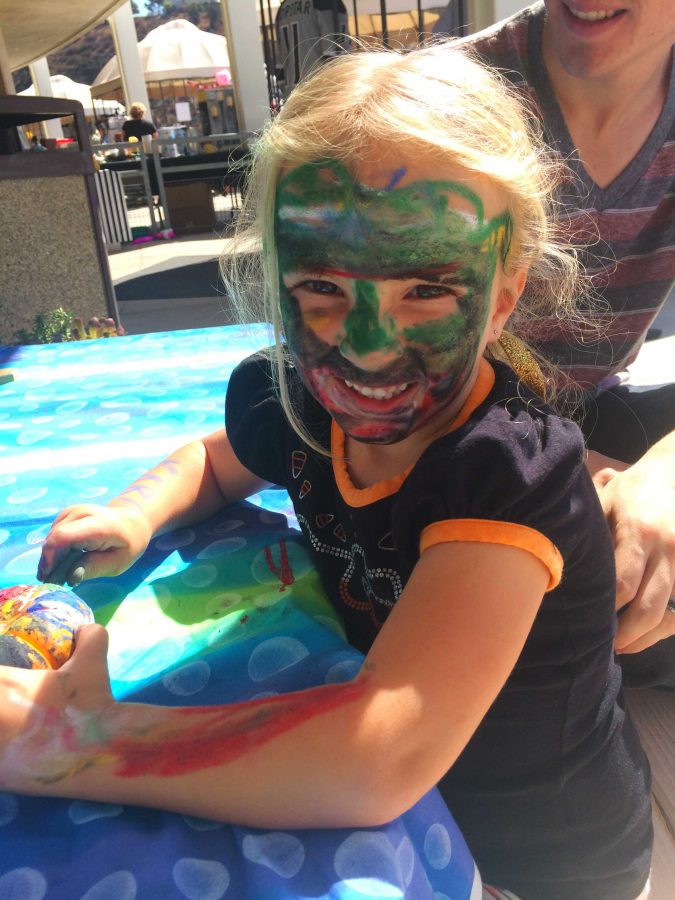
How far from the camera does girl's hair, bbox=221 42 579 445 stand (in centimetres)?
95

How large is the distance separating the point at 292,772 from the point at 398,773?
4.4 inches

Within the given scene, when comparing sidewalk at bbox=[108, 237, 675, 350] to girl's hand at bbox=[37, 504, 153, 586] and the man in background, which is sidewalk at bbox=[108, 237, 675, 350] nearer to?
girl's hand at bbox=[37, 504, 153, 586]

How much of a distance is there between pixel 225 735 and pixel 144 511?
2.25ft

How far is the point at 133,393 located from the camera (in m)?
2.54

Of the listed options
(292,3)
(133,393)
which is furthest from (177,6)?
(133,393)

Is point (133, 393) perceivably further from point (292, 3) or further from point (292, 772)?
point (292, 3)

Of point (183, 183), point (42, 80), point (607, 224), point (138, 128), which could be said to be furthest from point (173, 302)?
point (42, 80)

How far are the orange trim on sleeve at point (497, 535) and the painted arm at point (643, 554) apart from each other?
1.34ft

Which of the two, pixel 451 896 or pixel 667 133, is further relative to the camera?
pixel 667 133

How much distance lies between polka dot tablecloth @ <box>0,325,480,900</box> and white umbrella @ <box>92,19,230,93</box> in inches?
650

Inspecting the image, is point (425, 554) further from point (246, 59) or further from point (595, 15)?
point (246, 59)

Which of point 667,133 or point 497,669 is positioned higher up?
point 667,133

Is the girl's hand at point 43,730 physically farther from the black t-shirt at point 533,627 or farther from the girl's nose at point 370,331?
the girl's nose at point 370,331

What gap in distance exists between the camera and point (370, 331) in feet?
3.23
